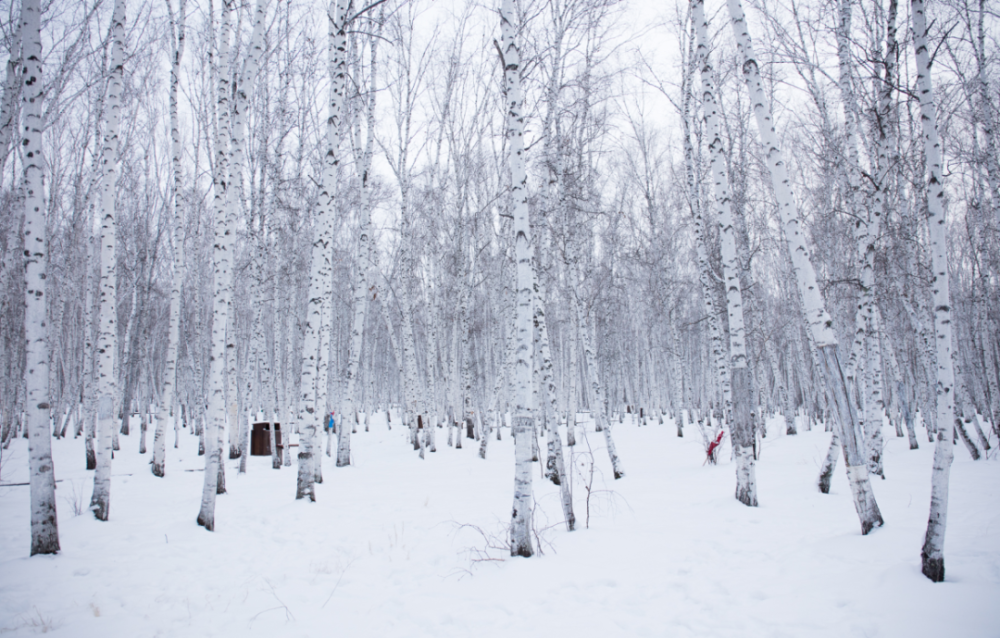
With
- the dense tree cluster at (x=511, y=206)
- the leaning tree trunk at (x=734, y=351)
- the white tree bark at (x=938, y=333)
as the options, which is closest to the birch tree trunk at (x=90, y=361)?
the dense tree cluster at (x=511, y=206)

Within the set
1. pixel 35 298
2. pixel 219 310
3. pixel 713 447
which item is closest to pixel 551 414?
pixel 219 310

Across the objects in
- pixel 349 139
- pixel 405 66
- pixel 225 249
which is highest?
pixel 405 66

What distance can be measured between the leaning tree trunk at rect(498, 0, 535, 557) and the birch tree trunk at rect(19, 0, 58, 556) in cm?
460

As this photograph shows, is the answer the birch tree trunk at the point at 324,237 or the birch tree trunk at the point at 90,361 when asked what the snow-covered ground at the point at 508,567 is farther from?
the birch tree trunk at the point at 90,361

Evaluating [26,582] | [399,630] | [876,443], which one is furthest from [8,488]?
[876,443]

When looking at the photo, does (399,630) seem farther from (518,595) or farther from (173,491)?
(173,491)

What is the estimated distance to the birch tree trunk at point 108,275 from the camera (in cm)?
606

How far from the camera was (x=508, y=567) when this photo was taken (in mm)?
4543

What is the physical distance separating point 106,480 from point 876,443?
35.2 feet

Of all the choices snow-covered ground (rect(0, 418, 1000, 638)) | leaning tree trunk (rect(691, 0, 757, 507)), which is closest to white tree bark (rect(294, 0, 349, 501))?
snow-covered ground (rect(0, 418, 1000, 638))

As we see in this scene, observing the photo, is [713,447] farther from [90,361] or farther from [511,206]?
[90,361]

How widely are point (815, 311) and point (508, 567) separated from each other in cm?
384

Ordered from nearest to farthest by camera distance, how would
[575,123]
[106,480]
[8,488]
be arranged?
[106,480]
[8,488]
[575,123]

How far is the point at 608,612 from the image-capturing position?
3602mm
